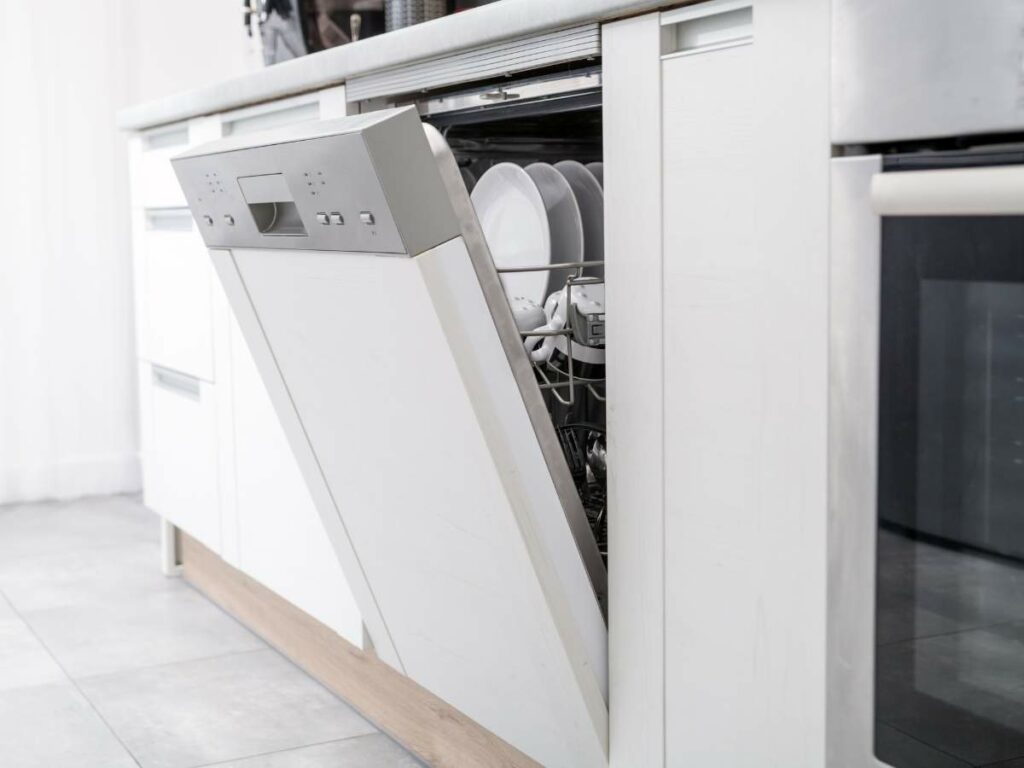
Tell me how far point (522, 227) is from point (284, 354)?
40 centimetres

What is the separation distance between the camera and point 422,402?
52.2 inches

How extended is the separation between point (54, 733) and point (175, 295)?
933 mm

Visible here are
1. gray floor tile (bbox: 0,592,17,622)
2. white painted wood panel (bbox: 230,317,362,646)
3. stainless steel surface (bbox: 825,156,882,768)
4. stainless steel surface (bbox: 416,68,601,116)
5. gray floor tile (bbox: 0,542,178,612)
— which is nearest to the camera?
stainless steel surface (bbox: 825,156,882,768)

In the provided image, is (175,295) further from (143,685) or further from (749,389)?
(749,389)

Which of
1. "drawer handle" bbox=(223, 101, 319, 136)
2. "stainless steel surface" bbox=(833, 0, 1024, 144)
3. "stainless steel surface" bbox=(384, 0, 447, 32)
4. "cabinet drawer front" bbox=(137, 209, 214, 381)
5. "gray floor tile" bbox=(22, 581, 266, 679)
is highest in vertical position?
"stainless steel surface" bbox=(384, 0, 447, 32)

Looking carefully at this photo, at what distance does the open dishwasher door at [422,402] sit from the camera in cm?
122

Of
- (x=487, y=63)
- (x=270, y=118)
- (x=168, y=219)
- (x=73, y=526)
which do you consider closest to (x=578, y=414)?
(x=487, y=63)

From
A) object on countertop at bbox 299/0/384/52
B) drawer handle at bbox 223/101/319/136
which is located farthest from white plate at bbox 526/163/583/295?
object on countertop at bbox 299/0/384/52

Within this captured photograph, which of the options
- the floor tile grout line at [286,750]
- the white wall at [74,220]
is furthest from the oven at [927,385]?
the white wall at [74,220]

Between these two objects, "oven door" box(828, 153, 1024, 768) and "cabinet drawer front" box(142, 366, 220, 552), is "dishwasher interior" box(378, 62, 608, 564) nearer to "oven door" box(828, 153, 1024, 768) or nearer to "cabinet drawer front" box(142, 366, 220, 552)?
"oven door" box(828, 153, 1024, 768)

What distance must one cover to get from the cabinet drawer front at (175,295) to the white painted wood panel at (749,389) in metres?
1.41

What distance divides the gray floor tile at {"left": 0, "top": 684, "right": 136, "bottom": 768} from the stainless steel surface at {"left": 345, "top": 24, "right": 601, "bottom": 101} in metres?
1.06

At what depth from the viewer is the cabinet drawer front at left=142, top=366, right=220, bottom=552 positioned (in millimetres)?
2480

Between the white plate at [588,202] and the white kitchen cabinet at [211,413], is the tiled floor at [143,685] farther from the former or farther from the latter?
the white plate at [588,202]
